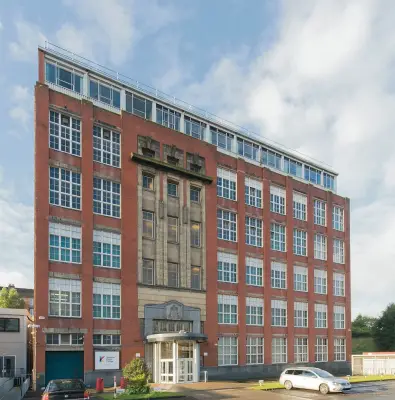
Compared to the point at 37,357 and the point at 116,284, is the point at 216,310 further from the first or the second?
the point at 37,357

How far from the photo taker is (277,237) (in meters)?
65.4

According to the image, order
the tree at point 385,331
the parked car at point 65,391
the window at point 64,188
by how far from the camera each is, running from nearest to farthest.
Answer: the parked car at point 65,391 < the window at point 64,188 < the tree at point 385,331

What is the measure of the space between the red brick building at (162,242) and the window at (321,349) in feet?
0.83

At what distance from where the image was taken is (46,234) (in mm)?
45094

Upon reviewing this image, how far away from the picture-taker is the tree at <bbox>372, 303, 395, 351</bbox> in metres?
101

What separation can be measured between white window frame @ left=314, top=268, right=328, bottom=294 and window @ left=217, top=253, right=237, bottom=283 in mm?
15104

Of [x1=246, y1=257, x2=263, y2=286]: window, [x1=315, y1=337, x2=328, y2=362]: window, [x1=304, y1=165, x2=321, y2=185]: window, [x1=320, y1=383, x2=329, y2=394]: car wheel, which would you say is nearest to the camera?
[x1=320, y1=383, x2=329, y2=394]: car wheel

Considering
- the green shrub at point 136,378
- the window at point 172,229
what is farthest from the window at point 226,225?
the green shrub at point 136,378

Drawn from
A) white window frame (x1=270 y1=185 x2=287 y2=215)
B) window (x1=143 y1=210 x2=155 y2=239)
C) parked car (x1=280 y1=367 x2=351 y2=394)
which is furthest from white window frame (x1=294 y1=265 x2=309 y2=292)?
parked car (x1=280 y1=367 x2=351 y2=394)

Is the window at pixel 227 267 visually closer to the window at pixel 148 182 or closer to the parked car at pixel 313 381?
the window at pixel 148 182

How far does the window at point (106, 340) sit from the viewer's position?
46.7 meters

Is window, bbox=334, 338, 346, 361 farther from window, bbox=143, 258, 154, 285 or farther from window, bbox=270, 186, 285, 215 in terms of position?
window, bbox=143, 258, 154, 285

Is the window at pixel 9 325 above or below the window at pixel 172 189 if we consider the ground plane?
below

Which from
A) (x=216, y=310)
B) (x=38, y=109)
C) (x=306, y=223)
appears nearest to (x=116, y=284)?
(x=216, y=310)
